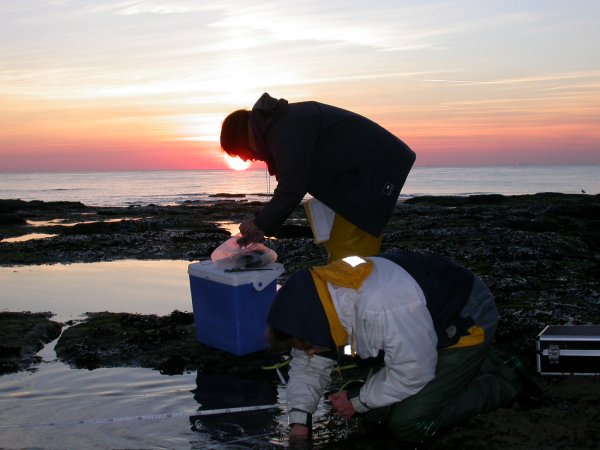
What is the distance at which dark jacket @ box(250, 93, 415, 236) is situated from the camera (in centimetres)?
399

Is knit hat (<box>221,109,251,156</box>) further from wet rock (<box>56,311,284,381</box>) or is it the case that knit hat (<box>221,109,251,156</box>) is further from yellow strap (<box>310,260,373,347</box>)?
wet rock (<box>56,311,284,381</box>)

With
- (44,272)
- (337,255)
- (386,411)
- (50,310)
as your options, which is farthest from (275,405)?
(44,272)

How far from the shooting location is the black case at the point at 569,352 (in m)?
3.96

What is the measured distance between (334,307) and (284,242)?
8.86m

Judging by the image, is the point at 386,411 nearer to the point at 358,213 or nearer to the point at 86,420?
the point at 358,213

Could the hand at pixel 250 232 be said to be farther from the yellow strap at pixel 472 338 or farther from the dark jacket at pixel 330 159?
the yellow strap at pixel 472 338

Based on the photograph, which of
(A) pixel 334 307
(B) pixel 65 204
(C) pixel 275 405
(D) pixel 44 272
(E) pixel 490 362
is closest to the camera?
(A) pixel 334 307

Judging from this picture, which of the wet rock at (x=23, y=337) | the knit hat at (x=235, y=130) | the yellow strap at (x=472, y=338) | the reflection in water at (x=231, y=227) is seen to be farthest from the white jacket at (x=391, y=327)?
the reflection in water at (x=231, y=227)

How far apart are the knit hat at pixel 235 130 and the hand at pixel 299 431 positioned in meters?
1.90

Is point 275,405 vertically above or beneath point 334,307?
beneath

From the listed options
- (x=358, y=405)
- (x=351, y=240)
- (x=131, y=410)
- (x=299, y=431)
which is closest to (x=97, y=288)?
(x=131, y=410)

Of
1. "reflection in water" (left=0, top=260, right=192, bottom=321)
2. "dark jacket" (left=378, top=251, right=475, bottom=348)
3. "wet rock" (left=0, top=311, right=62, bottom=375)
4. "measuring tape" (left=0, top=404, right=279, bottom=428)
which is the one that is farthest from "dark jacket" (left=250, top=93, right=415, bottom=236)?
"reflection in water" (left=0, top=260, right=192, bottom=321)

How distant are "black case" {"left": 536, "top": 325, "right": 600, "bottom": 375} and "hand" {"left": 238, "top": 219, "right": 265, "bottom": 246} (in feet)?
6.76

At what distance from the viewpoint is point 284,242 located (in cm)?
1173
